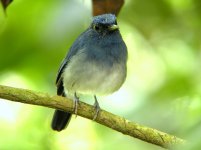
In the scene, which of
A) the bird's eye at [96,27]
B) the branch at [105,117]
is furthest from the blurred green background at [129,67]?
the bird's eye at [96,27]

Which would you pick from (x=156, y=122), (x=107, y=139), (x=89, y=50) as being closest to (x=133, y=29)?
(x=89, y=50)

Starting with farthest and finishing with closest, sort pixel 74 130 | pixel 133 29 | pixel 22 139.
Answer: pixel 74 130
pixel 133 29
pixel 22 139

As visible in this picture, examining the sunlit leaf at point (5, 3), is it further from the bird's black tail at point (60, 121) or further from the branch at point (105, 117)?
the bird's black tail at point (60, 121)

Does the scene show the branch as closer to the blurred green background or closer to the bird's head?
the blurred green background

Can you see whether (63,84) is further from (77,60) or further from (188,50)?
(188,50)

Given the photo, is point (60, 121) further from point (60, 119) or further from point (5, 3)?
point (5, 3)
